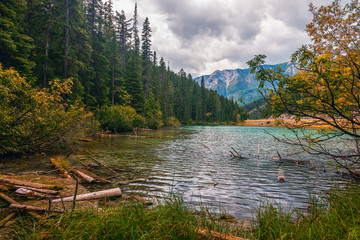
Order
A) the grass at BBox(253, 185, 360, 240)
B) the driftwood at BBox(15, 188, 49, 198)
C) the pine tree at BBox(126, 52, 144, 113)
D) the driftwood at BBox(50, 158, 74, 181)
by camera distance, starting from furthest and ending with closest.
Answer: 1. the pine tree at BBox(126, 52, 144, 113)
2. the driftwood at BBox(50, 158, 74, 181)
3. the driftwood at BBox(15, 188, 49, 198)
4. the grass at BBox(253, 185, 360, 240)

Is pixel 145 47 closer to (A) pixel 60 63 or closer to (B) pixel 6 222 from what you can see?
(A) pixel 60 63

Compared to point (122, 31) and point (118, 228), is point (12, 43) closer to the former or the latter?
point (118, 228)

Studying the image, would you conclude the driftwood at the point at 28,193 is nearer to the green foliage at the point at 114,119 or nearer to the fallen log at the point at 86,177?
the fallen log at the point at 86,177

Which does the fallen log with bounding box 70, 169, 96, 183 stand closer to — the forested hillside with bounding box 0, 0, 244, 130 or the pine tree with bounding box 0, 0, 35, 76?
the forested hillside with bounding box 0, 0, 244, 130

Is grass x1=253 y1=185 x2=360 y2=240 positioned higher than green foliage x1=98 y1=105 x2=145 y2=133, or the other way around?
green foliage x1=98 y1=105 x2=145 y2=133

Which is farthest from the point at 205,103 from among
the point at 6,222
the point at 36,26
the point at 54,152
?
the point at 6,222

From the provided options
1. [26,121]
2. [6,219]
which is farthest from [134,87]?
[6,219]

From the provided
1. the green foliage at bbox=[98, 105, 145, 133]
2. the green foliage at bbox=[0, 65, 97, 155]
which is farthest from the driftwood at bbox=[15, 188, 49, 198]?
the green foliage at bbox=[98, 105, 145, 133]

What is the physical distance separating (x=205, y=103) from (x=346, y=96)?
116 meters

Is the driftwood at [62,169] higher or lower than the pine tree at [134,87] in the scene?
lower

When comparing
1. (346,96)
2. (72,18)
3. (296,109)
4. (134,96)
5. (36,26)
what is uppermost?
(72,18)

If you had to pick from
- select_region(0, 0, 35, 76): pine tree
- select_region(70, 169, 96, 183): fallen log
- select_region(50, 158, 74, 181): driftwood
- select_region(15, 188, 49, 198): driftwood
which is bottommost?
select_region(70, 169, 96, 183): fallen log

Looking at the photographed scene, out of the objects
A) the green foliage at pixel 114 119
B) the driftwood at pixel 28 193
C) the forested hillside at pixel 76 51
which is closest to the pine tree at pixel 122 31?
the forested hillside at pixel 76 51

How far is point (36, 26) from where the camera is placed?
24.2 m
